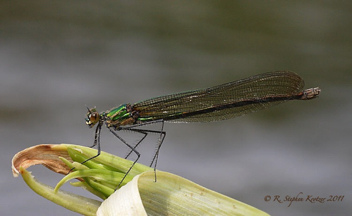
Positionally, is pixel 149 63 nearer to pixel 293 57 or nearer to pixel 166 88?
pixel 166 88

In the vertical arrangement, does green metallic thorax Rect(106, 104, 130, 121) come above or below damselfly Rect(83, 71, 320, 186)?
below

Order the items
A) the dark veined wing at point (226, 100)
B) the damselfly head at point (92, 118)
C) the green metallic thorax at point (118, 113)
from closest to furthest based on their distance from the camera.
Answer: the damselfly head at point (92, 118) → the green metallic thorax at point (118, 113) → the dark veined wing at point (226, 100)

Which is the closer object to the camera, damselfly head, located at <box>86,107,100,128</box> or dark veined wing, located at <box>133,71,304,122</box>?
damselfly head, located at <box>86,107,100,128</box>

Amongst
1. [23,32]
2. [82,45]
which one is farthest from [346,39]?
[23,32]

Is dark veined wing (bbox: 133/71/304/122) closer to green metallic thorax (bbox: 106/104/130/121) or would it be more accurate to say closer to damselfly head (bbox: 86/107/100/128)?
green metallic thorax (bbox: 106/104/130/121)

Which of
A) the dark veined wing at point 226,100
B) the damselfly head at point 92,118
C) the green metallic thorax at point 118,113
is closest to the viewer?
the damselfly head at point 92,118

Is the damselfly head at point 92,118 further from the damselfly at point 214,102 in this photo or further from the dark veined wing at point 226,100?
the dark veined wing at point 226,100

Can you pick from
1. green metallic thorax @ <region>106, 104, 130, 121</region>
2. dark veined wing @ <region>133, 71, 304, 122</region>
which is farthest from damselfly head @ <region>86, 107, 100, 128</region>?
dark veined wing @ <region>133, 71, 304, 122</region>

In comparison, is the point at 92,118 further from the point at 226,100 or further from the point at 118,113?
the point at 226,100

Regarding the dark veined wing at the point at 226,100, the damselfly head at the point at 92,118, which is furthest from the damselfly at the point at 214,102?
the damselfly head at the point at 92,118
